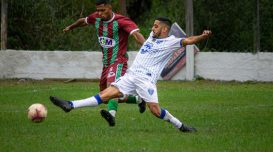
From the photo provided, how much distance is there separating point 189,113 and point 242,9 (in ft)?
47.2

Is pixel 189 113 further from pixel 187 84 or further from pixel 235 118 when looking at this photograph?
pixel 187 84

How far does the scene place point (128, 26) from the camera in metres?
12.8

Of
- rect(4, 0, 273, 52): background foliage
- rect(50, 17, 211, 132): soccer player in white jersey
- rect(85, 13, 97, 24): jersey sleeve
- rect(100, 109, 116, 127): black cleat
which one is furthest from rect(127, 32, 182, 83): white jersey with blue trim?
rect(4, 0, 273, 52): background foliage

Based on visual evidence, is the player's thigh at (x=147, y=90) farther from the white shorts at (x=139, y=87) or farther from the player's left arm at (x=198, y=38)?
the player's left arm at (x=198, y=38)

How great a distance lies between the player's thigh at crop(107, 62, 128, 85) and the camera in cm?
1290

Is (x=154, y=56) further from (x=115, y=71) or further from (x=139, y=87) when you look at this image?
(x=115, y=71)

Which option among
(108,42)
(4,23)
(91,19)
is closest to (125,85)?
(108,42)

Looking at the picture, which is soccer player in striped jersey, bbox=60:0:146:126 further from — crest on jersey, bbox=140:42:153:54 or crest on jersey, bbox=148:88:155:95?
crest on jersey, bbox=148:88:155:95

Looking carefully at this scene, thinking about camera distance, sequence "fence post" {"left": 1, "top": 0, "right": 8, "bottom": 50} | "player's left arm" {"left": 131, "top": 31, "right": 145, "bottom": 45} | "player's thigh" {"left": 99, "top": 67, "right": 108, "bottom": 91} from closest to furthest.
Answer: "player's left arm" {"left": 131, "top": 31, "right": 145, "bottom": 45} → "player's thigh" {"left": 99, "top": 67, "right": 108, "bottom": 91} → "fence post" {"left": 1, "top": 0, "right": 8, "bottom": 50}

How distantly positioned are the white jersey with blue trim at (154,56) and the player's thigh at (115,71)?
1407 millimetres

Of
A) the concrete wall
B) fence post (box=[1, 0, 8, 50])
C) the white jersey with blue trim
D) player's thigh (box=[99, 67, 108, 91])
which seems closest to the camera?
the white jersey with blue trim

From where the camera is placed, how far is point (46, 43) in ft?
101

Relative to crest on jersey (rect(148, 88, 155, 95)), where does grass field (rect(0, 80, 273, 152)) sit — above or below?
below

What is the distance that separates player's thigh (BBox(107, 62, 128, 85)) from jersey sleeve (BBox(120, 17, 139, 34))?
613 millimetres
